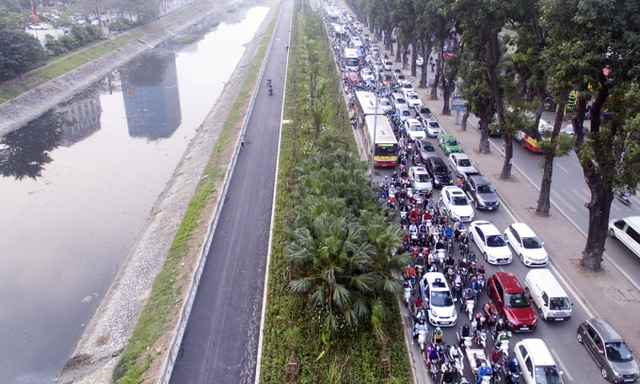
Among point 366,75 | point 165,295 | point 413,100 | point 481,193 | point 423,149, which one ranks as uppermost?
point 366,75

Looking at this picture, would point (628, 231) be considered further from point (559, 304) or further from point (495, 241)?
point (559, 304)

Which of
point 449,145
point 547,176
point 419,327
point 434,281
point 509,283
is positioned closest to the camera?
point 419,327

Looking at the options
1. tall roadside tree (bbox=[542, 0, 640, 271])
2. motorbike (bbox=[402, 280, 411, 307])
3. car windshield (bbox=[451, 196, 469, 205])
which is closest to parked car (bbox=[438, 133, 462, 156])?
car windshield (bbox=[451, 196, 469, 205])

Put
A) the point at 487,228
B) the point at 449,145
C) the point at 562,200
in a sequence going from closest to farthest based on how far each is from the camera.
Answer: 1. the point at 487,228
2. the point at 562,200
3. the point at 449,145

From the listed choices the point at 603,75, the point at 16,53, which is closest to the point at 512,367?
the point at 603,75

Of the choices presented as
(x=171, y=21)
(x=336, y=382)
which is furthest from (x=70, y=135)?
(x=171, y=21)

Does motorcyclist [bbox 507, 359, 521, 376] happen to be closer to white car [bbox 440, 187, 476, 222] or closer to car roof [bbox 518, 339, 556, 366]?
car roof [bbox 518, 339, 556, 366]

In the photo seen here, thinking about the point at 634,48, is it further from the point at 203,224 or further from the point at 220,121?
the point at 220,121
